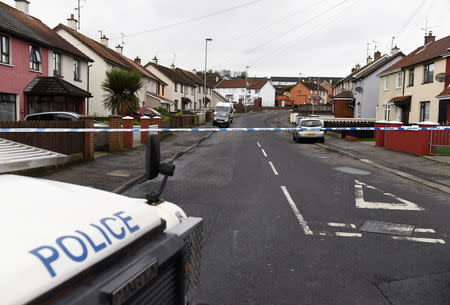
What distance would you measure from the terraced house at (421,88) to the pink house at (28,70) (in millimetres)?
23802

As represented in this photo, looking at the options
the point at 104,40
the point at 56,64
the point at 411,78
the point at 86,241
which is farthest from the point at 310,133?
the point at 104,40

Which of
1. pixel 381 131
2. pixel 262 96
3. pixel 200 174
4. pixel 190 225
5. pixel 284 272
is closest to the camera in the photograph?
pixel 190 225

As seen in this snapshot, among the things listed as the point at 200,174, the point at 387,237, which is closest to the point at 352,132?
the point at 200,174

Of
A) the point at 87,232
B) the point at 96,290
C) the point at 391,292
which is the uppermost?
the point at 87,232

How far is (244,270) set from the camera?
4699 millimetres

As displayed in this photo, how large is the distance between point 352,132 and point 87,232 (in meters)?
28.6

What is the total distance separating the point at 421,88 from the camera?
2931cm

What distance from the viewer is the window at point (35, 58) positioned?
23.1 meters

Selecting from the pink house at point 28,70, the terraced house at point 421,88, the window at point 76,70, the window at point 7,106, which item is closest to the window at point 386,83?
the terraced house at point 421,88

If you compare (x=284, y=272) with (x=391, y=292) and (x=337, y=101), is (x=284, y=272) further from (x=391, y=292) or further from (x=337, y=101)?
(x=337, y=101)

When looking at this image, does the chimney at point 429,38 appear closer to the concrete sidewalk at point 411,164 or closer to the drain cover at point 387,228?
the concrete sidewalk at point 411,164

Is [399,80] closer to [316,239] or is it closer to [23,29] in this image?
[23,29]

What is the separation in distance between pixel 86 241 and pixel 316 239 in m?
4.71

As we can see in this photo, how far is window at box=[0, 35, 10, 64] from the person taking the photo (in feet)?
66.3
